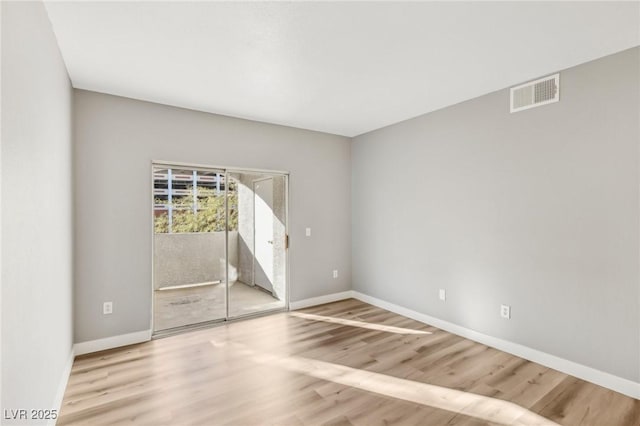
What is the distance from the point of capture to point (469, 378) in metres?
2.75

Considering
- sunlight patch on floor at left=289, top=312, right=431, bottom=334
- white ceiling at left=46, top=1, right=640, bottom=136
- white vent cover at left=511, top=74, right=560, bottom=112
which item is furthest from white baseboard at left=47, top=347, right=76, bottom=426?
white vent cover at left=511, top=74, right=560, bottom=112

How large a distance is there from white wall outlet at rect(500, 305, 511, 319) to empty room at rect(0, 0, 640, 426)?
0.07 ft

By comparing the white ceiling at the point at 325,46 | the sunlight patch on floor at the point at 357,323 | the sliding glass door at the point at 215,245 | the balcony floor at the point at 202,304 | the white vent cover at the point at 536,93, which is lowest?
the sunlight patch on floor at the point at 357,323

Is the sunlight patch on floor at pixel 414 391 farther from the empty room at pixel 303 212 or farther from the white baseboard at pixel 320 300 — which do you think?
the white baseboard at pixel 320 300

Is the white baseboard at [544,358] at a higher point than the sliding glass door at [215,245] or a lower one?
lower

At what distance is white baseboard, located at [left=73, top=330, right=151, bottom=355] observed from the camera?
321 cm

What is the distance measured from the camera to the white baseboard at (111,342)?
321 cm

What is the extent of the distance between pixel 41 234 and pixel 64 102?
145cm

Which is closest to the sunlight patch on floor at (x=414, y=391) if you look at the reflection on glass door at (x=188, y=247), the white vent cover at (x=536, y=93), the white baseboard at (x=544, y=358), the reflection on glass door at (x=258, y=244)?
the white baseboard at (x=544, y=358)

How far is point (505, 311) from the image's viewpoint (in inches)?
129

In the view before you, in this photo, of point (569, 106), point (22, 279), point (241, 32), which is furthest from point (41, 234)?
point (569, 106)

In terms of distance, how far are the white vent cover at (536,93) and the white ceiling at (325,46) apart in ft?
0.34

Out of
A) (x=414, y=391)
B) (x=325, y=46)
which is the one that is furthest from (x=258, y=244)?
(x=325, y=46)

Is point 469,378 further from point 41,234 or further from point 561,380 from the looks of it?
point 41,234
